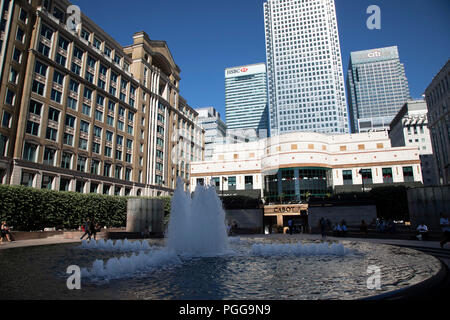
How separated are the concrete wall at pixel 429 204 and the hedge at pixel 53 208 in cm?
3439

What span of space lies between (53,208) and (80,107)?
19119 mm

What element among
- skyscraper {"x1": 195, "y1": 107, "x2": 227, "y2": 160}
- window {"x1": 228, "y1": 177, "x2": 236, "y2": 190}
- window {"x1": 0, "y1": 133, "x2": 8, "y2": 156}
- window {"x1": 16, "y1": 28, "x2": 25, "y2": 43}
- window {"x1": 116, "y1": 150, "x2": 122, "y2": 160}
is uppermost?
skyscraper {"x1": 195, "y1": 107, "x2": 227, "y2": 160}

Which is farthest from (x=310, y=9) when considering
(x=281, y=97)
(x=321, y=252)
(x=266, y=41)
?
(x=321, y=252)

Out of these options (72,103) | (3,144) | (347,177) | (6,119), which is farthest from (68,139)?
(347,177)

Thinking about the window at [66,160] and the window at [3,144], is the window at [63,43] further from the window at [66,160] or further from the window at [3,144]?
the window at [3,144]

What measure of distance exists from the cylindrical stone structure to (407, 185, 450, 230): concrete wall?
23.4 meters

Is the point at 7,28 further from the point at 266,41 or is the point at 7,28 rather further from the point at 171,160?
the point at 266,41

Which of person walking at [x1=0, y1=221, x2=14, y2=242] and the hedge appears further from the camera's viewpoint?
the hedge

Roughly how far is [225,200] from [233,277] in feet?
136

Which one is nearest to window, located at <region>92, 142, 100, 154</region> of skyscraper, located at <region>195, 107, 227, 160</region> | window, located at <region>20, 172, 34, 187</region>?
window, located at <region>20, 172, 34, 187</region>

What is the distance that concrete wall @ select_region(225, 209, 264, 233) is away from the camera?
3328 cm

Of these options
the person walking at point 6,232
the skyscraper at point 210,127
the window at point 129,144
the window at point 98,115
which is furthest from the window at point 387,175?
the skyscraper at point 210,127

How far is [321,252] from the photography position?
11977 mm

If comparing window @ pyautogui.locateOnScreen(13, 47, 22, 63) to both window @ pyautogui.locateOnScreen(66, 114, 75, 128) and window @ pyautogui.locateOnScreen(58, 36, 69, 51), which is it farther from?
window @ pyautogui.locateOnScreen(66, 114, 75, 128)
